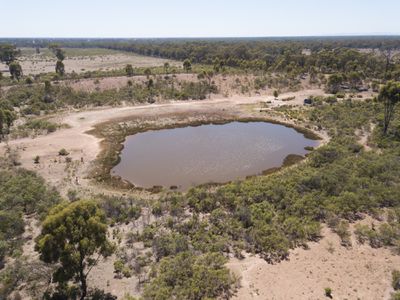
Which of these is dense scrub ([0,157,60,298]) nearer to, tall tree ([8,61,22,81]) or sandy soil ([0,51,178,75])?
tall tree ([8,61,22,81])

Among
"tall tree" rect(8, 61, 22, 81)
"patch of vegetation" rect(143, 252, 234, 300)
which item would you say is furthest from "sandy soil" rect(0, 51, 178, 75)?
"patch of vegetation" rect(143, 252, 234, 300)

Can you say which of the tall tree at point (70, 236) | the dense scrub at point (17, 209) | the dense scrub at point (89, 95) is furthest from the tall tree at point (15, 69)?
the tall tree at point (70, 236)

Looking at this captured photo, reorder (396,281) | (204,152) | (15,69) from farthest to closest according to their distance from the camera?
(15,69) → (204,152) → (396,281)

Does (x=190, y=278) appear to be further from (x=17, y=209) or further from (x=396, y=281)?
(x=17, y=209)

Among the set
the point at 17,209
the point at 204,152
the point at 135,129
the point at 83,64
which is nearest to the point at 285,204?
the point at 204,152

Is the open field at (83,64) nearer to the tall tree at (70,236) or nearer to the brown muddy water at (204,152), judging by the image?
the brown muddy water at (204,152)

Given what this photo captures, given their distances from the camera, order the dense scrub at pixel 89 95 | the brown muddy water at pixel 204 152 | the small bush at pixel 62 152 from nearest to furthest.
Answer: the brown muddy water at pixel 204 152
the small bush at pixel 62 152
the dense scrub at pixel 89 95
